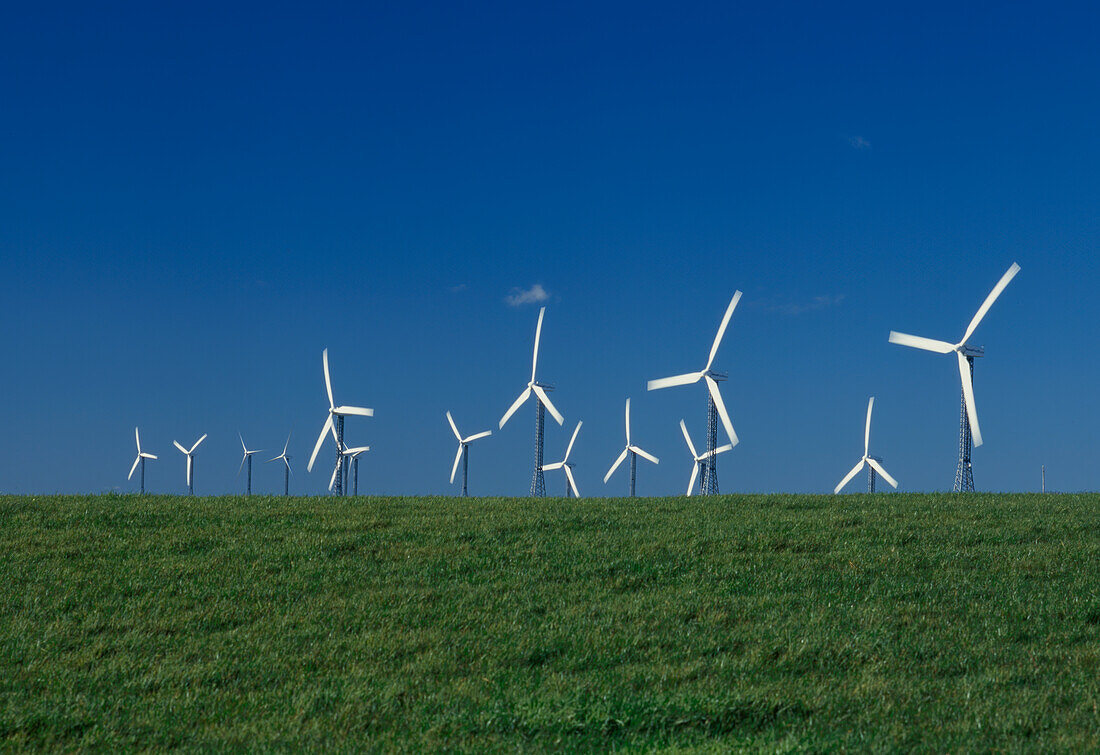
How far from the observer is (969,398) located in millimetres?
50688

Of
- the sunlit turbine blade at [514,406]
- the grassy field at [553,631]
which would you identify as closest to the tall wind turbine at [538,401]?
the sunlit turbine blade at [514,406]

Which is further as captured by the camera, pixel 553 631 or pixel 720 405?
pixel 720 405

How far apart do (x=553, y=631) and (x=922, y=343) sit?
46741 mm

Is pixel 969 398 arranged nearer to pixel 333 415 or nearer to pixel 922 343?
pixel 922 343

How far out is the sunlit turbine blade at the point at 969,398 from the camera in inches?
1934

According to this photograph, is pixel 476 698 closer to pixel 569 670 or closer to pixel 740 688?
pixel 569 670

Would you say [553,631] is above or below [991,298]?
A: below

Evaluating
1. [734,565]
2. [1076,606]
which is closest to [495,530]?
[734,565]

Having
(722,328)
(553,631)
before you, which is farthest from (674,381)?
(553,631)

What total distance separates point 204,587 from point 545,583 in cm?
652

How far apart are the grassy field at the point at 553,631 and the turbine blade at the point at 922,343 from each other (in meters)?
30.8

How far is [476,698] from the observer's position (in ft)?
38.7

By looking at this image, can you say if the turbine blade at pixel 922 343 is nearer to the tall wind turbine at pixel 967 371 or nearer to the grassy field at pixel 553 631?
the tall wind turbine at pixel 967 371

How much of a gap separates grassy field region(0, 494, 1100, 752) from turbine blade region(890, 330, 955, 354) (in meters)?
30.8
